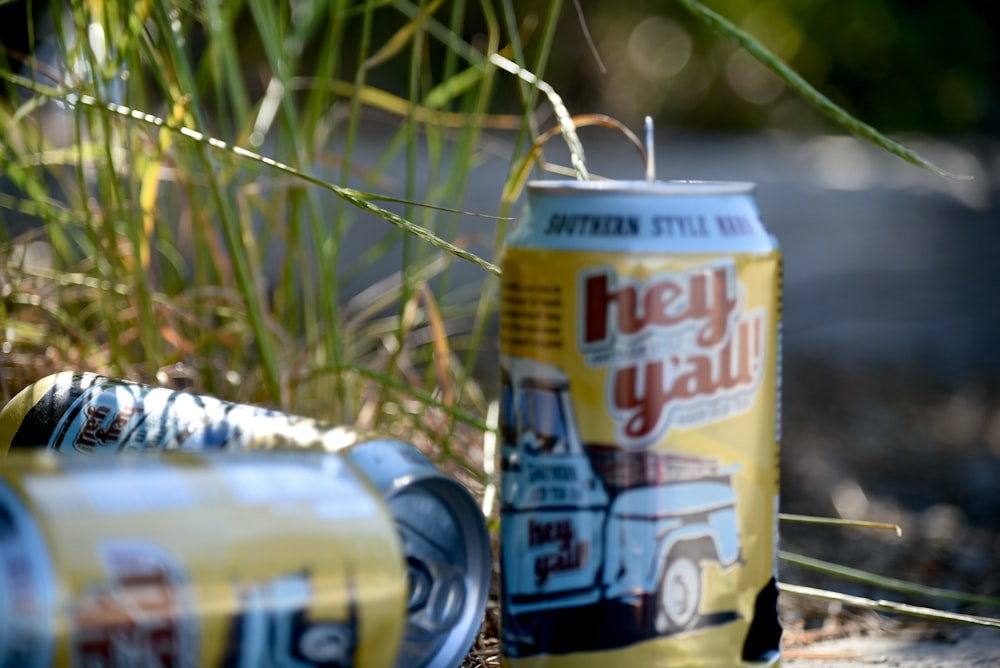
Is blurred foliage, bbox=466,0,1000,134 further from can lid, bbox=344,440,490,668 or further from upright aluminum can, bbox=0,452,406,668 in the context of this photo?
upright aluminum can, bbox=0,452,406,668

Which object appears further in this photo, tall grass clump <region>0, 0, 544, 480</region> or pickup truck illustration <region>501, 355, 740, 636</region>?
tall grass clump <region>0, 0, 544, 480</region>

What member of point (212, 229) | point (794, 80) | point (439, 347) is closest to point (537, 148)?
point (794, 80)

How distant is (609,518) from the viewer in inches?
38.3

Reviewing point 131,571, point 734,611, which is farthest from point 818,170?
point 131,571

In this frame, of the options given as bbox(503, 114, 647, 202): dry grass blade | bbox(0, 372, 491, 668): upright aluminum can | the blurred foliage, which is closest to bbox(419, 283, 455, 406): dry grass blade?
bbox(503, 114, 647, 202): dry grass blade

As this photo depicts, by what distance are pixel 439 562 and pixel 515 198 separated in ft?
2.17

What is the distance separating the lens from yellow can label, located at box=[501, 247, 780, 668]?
3.16 feet

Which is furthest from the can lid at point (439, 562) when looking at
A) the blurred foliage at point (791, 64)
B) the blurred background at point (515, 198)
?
the blurred foliage at point (791, 64)

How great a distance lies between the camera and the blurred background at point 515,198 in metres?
1.54

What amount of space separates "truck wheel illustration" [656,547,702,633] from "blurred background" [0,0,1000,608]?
44 centimetres

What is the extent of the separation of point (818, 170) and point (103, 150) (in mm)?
3273

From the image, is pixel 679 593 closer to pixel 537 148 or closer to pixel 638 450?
pixel 638 450

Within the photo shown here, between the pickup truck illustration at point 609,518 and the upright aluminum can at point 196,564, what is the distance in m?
0.16

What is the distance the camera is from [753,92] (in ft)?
21.1
